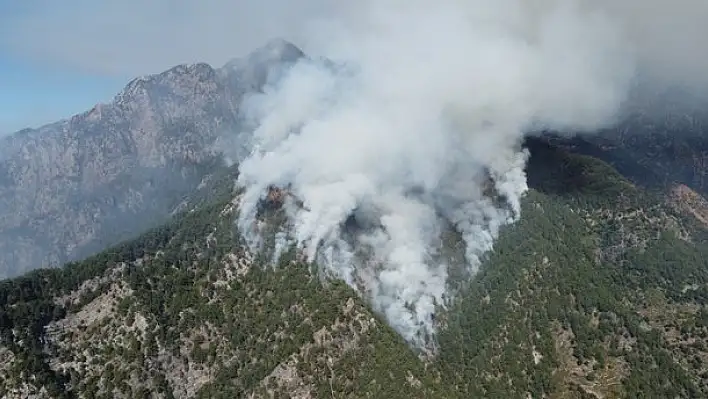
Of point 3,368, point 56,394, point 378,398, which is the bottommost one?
point 378,398

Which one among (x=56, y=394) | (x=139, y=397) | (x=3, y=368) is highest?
(x=3, y=368)

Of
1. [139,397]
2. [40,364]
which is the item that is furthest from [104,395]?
[40,364]

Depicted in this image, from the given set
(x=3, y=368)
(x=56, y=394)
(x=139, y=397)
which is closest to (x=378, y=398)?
(x=139, y=397)

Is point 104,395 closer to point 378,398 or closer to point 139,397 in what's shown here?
point 139,397

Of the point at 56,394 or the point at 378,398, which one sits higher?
the point at 56,394

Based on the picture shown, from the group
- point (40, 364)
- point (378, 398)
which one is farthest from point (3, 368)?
point (378, 398)

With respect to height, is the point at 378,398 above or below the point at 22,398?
below

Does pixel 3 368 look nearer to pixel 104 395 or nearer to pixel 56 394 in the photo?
pixel 56 394

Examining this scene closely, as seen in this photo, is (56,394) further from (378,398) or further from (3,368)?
(378,398)
